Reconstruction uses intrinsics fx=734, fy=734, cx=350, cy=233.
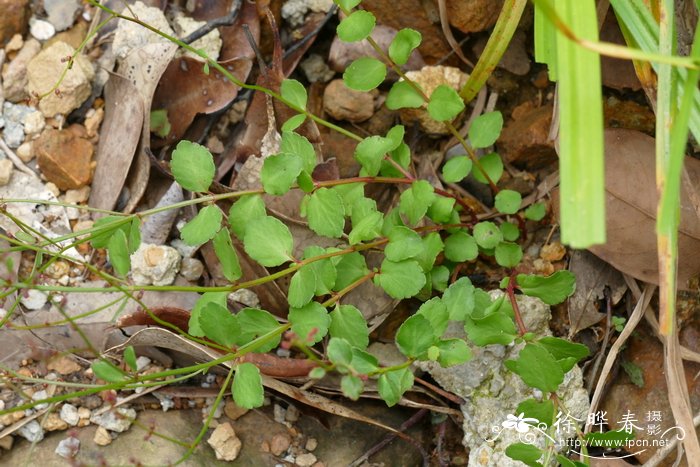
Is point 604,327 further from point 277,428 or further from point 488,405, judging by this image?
point 277,428

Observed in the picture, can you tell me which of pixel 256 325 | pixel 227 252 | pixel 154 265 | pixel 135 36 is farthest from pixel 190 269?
pixel 135 36

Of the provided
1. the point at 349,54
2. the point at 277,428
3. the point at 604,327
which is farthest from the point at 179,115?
the point at 604,327

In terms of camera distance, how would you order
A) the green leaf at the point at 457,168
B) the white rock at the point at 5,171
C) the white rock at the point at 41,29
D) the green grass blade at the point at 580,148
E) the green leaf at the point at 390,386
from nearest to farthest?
the green grass blade at the point at 580,148, the green leaf at the point at 390,386, the green leaf at the point at 457,168, the white rock at the point at 5,171, the white rock at the point at 41,29

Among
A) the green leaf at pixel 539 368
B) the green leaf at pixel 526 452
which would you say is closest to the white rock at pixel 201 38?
the green leaf at pixel 539 368

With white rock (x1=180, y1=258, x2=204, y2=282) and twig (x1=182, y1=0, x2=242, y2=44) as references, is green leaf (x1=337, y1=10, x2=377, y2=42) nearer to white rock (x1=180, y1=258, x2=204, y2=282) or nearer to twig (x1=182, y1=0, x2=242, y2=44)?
twig (x1=182, y1=0, x2=242, y2=44)

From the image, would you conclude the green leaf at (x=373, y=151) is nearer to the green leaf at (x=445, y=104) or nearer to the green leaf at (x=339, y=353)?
the green leaf at (x=445, y=104)
